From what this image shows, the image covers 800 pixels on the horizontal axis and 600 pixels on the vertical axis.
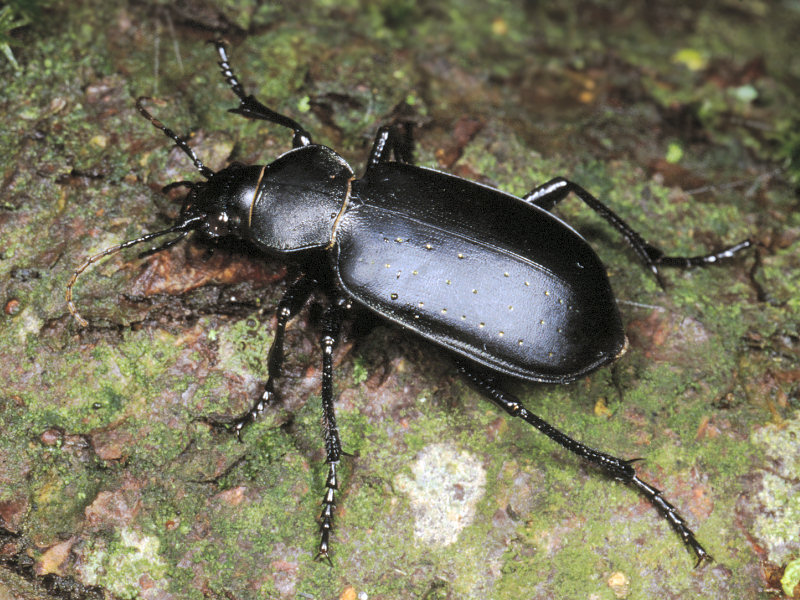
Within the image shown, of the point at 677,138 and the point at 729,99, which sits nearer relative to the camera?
the point at 677,138

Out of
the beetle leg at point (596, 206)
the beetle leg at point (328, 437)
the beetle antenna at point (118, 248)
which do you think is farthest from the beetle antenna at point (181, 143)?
the beetle leg at point (596, 206)

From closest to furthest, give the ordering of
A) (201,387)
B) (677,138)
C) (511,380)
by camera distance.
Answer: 1. (201,387)
2. (511,380)
3. (677,138)

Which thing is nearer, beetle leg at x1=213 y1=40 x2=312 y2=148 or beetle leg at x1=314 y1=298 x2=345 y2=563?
beetle leg at x1=314 y1=298 x2=345 y2=563

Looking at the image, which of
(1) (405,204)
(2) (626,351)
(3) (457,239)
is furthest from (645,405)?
(1) (405,204)

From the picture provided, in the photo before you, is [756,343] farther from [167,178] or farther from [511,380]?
[167,178]

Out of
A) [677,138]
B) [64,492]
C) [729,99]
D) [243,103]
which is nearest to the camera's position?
[64,492]

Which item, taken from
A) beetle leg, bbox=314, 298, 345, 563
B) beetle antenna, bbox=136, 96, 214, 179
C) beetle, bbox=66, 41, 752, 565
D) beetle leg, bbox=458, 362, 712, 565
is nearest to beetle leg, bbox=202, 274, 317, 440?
beetle, bbox=66, 41, 752, 565

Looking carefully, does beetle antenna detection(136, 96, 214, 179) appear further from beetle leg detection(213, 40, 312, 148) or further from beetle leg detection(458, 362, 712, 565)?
beetle leg detection(458, 362, 712, 565)
